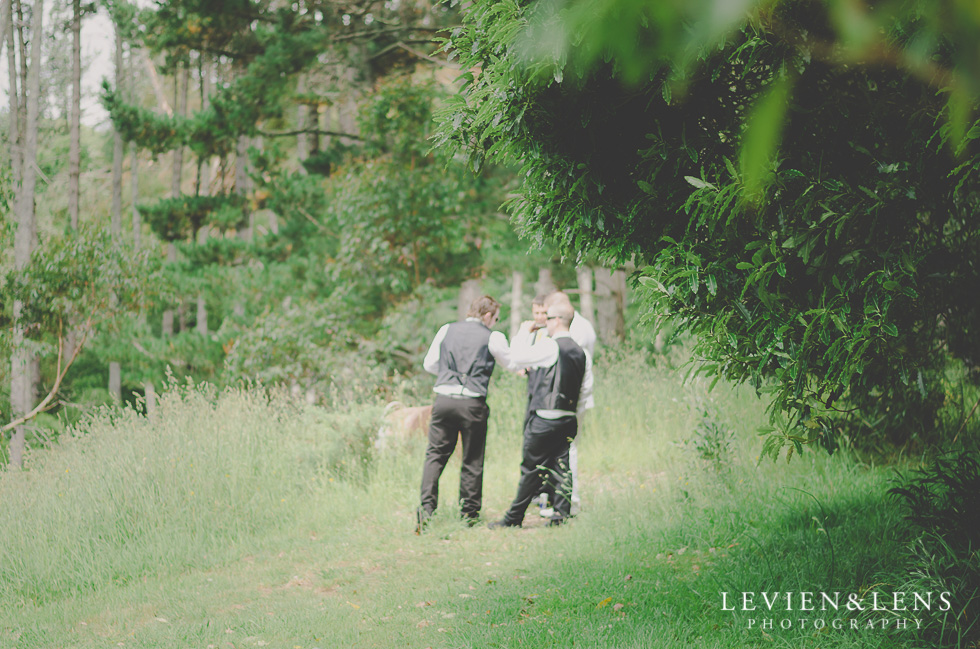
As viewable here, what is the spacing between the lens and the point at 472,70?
4.30 m

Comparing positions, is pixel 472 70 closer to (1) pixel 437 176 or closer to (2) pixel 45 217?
(1) pixel 437 176

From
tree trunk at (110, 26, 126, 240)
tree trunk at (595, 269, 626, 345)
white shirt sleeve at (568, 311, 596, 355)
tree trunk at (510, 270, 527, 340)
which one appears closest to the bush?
white shirt sleeve at (568, 311, 596, 355)

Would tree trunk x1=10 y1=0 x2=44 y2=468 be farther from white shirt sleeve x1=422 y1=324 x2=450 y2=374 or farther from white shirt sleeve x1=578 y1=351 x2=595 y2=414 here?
white shirt sleeve x1=578 y1=351 x2=595 y2=414

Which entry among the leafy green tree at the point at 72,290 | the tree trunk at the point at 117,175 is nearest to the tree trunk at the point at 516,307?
the leafy green tree at the point at 72,290

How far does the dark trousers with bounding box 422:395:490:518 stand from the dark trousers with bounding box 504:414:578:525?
0.39 metres

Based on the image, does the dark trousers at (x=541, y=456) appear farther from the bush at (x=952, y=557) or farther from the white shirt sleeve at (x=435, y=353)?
the bush at (x=952, y=557)

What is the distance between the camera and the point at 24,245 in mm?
11312

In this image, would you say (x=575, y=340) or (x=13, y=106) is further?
(x=13, y=106)

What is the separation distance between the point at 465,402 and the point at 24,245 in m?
8.06

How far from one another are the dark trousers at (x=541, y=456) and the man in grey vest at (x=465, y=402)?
1.33ft

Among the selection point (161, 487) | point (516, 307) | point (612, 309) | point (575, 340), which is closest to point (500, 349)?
point (575, 340)

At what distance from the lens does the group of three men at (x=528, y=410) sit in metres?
A: 6.93

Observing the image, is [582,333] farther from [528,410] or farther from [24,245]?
[24,245]

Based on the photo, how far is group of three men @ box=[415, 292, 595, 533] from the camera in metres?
6.93
